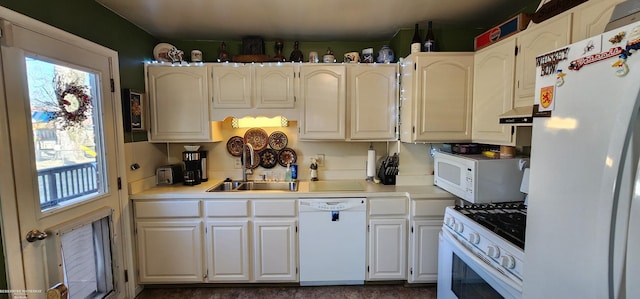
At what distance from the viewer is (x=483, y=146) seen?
2320 mm

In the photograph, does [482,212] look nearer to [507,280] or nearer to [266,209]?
[507,280]

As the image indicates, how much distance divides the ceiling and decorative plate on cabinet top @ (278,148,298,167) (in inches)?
47.2

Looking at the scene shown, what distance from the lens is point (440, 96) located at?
224cm

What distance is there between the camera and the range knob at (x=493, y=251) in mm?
1292

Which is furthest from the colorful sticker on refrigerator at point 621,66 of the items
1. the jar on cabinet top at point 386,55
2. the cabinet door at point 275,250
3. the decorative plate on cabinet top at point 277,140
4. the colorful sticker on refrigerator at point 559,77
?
the decorative plate on cabinet top at point 277,140

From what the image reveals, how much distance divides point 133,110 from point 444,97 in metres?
2.73

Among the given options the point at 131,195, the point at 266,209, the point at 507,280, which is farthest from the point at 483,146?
the point at 131,195

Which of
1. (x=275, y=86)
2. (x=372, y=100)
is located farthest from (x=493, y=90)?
(x=275, y=86)

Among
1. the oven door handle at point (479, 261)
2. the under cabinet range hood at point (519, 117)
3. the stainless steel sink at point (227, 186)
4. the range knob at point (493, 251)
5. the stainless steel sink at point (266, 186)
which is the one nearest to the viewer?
the oven door handle at point (479, 261)

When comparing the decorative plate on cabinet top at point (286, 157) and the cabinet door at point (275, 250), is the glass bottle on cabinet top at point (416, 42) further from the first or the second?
the cabinet door at point (275, 250)

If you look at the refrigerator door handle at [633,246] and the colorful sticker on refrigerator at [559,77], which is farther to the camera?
the colorful sticker on refrigerator at [559,77]

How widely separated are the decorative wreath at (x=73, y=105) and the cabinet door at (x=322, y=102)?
163cm

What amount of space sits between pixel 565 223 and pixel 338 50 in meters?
2.42

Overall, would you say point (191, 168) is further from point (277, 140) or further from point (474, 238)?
point (474, 238)
